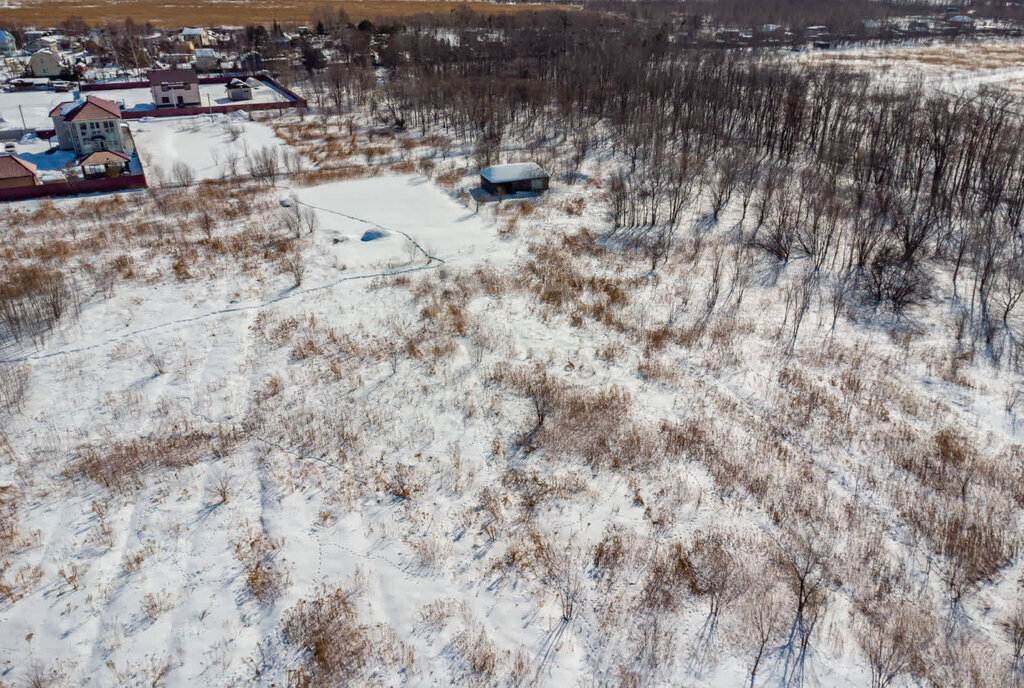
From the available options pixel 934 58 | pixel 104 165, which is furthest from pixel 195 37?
pixel 934 58

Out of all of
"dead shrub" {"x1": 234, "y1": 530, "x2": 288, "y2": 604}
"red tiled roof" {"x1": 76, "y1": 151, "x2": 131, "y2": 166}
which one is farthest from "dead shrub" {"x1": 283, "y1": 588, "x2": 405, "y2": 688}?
"red tiled roof" {"x1": 76, "y1": 151, "x2": 131, "y2": 166}

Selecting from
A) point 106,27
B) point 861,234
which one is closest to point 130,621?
point 861,234

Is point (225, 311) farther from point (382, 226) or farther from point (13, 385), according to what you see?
point (382, 226)

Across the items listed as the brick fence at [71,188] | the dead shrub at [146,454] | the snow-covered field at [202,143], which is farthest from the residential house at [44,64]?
the dead shrub at [146,454]

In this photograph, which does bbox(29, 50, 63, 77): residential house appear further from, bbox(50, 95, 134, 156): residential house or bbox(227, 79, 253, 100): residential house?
bbox(50, 95, 134, 156): residential house

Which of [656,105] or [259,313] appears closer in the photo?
[259,313]

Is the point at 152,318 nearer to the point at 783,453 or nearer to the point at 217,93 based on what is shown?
the point at 783,453
